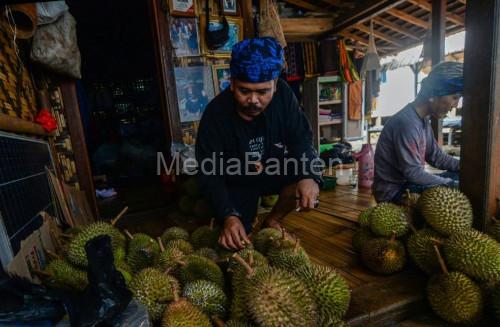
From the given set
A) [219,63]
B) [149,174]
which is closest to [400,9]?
[219,63]

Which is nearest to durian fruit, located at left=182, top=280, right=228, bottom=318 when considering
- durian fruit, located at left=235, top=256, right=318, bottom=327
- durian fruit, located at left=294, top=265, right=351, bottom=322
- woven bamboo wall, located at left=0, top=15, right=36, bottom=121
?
durian fruit, located at left=235, top=256, right=318, bottom=327

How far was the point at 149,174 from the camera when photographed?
5.46 metres

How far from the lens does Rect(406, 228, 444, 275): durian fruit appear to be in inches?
51.8

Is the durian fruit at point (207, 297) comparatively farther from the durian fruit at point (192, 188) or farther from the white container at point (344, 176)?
the white container at point (344, 176)

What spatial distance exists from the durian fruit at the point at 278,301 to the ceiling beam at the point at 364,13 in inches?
191

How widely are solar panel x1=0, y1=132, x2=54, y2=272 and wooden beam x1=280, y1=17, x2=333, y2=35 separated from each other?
15.3 feet

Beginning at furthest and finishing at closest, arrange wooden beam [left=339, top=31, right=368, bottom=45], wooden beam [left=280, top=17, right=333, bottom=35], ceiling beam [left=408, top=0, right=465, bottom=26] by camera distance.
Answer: wooden beam [left=339, top=31, right=368, bottom=45]
wooden beam [left=280, top=17, right=333, bottom=35]
ceiling beam [left=408, top=0, right=465, bottom=26]

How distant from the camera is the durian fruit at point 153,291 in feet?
3.03

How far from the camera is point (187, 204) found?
125 inches

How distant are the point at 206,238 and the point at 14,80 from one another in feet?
6.36

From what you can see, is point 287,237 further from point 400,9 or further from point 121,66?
point 400,9

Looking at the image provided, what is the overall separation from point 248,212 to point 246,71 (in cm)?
120

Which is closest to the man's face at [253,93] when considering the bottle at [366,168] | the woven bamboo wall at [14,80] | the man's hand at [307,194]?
the man's hand at [307,194]

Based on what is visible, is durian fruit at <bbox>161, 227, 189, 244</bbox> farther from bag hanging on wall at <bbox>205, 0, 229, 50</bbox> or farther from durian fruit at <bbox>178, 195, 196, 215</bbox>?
bag hanging on wall at <bbox>205, 0, 229, 50</bbox>
